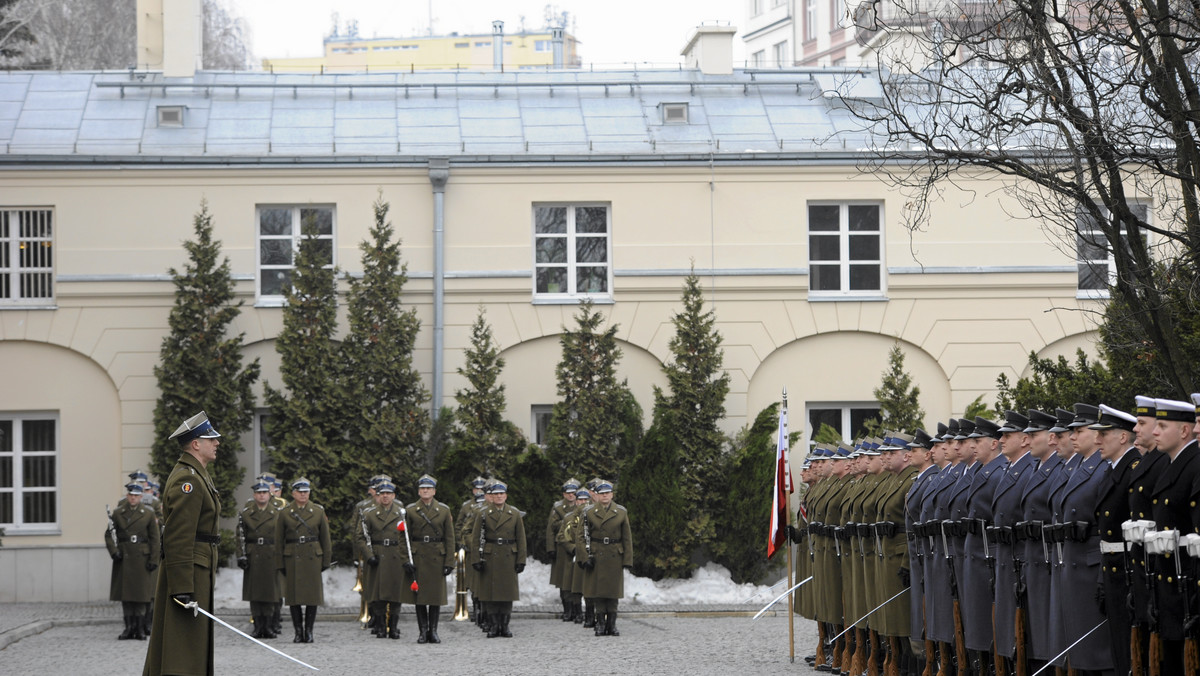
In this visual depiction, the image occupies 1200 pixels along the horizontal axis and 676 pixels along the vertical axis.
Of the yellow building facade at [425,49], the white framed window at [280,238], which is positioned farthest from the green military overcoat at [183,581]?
the yellow building facade at [425,49]

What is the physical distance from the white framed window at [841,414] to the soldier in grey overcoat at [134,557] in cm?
1019

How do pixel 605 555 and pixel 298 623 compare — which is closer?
pixel 298 623

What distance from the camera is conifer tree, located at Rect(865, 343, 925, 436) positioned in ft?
73.8

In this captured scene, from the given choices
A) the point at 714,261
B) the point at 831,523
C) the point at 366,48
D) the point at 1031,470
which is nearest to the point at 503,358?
the point at 714,261

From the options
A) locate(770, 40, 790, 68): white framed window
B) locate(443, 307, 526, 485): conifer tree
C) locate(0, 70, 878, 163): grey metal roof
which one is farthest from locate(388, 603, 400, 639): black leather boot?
locate(770, 40, 790, 68): white framed window

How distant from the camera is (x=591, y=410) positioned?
73.2ft

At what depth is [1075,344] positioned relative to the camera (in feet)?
77.7

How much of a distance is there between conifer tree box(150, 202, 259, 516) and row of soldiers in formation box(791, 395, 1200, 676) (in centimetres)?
1078

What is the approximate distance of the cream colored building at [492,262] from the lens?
23.0m

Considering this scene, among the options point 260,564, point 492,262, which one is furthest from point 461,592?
point 492,262

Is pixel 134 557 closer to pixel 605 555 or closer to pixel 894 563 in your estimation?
pixel 605 555

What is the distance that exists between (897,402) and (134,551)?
36.0 feet

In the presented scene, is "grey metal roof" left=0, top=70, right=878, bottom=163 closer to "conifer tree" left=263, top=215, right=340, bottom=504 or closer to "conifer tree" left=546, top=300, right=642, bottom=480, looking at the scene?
"conifer tree" left=263, top=215, right=340, bottom=504

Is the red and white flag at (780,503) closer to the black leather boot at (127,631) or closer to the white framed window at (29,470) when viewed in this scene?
the black leather boot at (127,631)
